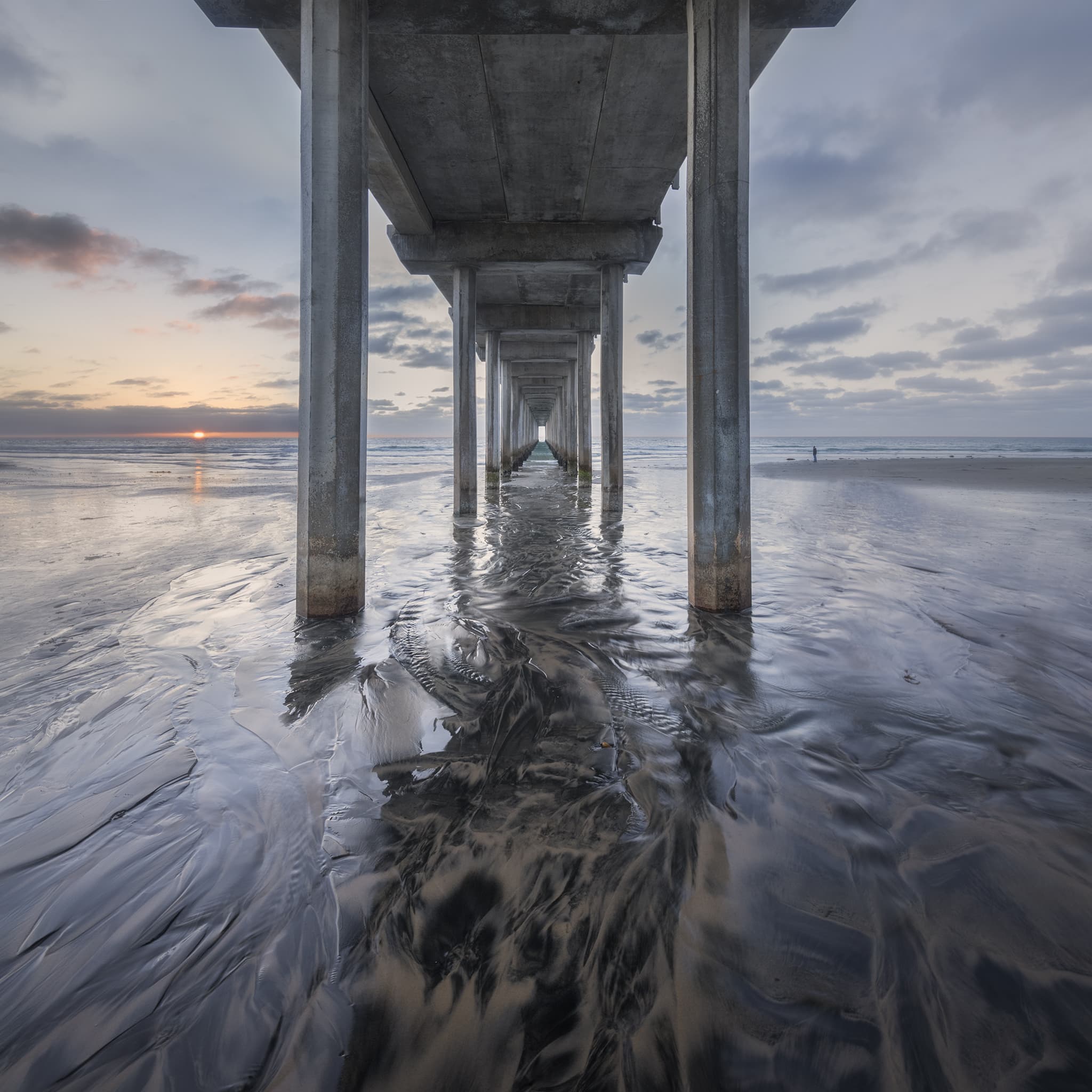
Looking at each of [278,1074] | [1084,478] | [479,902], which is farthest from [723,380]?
[1084,478]

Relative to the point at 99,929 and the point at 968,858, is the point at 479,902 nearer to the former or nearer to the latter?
the point at 99,929

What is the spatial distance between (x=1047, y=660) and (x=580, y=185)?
1017 cm

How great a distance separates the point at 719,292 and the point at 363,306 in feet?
9.50

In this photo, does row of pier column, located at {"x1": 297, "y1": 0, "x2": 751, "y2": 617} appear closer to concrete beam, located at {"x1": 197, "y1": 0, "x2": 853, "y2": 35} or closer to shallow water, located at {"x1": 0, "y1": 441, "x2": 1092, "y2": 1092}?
shallow water, located at {"x1": 0, "y1": 441, "x2": 1092, "y2": 1092}

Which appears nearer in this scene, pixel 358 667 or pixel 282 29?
pixel 358 667

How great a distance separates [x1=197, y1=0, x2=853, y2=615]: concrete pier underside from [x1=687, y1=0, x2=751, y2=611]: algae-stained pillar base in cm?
1

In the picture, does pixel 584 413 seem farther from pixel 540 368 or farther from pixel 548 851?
pixel 548 851

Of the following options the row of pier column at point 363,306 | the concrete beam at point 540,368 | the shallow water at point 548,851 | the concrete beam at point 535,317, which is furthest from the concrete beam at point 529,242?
the concrete beam at point 540,368

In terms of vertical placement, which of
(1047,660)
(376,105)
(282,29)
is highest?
(376,105)

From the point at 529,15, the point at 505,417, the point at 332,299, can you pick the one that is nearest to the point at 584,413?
the point at 505,417

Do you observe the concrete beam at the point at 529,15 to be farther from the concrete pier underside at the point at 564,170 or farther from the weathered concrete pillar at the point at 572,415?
the weathered concrete pillar at the point at 572,415

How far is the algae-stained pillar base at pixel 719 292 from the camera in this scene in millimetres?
4480

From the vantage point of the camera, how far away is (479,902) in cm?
169

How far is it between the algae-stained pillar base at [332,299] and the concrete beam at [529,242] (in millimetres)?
7422
